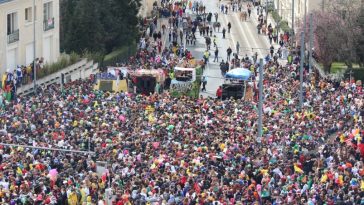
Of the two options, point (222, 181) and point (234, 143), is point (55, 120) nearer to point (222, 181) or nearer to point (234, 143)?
point (234, 143)

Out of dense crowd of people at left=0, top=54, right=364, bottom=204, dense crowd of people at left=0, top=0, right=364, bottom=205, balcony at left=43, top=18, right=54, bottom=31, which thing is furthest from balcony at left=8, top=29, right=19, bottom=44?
dense crowd of people at left=0, top=54, right=364, bottom=204

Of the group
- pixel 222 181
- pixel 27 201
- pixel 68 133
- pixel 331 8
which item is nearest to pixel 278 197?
pixel 222 181

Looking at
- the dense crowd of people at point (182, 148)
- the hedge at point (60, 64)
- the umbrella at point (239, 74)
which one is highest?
the hedge at point (60, 64)

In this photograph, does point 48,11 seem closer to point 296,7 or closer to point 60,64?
point 60,64

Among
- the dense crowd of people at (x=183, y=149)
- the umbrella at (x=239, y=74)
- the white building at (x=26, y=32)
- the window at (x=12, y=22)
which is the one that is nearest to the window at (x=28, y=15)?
the white building at (x=26, y=32)

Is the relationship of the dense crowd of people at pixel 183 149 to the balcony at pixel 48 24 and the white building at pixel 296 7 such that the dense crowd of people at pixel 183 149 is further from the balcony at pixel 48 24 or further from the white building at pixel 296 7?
the white building at pixel 296 7

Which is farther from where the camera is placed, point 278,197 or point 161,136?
point 161,136

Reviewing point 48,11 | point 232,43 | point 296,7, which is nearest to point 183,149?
point 48,11
